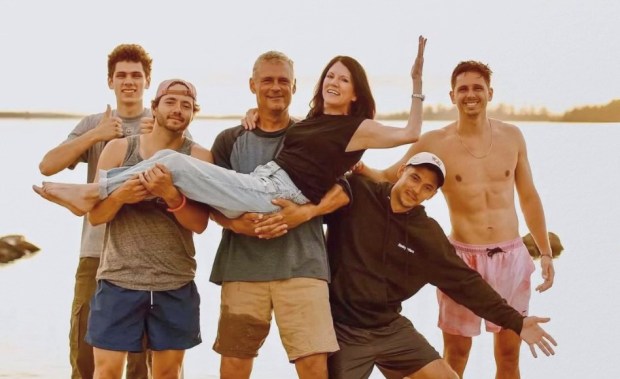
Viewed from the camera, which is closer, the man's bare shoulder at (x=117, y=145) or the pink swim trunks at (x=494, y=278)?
the man's bare shoulder at (x=117, y=145)

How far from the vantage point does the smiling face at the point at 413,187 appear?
413cm

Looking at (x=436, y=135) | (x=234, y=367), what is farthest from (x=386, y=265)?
(x=436, y=135)

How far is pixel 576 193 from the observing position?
66.2 ft

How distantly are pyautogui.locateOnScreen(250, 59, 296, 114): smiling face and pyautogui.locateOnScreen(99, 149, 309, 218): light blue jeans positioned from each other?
1.10ft

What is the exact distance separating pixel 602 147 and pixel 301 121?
1123 inches

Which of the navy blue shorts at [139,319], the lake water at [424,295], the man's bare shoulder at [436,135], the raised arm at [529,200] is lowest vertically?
the lake water at [424,295]

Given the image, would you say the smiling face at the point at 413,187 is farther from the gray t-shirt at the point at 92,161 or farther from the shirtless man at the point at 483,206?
the gray t-shirt at the point at 92,161

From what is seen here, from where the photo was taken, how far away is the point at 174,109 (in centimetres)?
397

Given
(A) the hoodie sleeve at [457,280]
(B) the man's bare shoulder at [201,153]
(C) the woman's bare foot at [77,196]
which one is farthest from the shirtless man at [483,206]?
(C) the woman's bare foot at [77,196]

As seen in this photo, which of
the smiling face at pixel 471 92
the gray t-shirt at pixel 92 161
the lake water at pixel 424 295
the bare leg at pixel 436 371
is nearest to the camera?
the bare leg at pixel 436 371

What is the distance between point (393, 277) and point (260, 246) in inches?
28.1

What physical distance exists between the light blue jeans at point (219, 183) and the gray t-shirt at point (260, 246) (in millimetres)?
192

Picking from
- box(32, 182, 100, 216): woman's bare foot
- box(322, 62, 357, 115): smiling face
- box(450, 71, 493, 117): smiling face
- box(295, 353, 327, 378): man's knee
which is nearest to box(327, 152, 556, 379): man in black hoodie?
box(295, 353, 327, 378): man's knee

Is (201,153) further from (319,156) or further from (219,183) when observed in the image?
(319,156)
